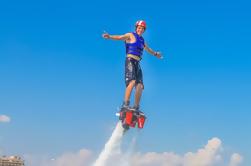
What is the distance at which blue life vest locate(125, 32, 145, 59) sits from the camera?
21.2 metres

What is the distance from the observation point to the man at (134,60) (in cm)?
2086

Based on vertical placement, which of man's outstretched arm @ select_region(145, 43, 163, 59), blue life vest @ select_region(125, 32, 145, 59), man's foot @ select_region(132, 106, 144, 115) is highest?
man's outstretched arm @ select_region(145, 43, 163, 59)

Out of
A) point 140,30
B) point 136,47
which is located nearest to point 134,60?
point 136,47

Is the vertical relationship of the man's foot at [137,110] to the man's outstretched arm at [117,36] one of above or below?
below

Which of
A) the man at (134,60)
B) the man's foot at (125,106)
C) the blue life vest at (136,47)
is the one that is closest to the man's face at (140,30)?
the man at (134,60)

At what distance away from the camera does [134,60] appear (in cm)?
2131

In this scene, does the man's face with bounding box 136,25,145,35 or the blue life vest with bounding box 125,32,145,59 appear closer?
the blue life vest with bounding box 125,32,145,59

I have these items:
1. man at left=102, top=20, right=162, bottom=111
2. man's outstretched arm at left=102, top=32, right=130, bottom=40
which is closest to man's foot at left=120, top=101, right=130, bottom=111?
man at left=102, top=20, right=162, bottom=111

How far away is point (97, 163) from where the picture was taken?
20547 mm

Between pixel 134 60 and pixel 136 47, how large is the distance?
0.60m

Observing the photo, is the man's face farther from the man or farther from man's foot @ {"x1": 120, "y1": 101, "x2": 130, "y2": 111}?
man's foot @ {"x1": 120, "y1": 101, "x2": 130, "y2": 111}

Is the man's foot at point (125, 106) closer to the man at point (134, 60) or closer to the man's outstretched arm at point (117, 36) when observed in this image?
the man at point (134, 60)

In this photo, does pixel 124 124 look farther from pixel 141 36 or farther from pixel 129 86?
pixel 141 36

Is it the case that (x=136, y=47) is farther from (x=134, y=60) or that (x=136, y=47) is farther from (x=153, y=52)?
(x=153, y=52)
